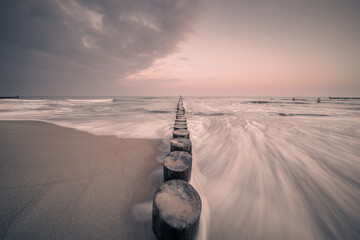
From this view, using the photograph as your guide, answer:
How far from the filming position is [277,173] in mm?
2623

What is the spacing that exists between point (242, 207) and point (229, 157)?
1.49m

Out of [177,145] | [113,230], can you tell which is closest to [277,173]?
[177,145]

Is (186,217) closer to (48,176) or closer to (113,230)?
(113,230)

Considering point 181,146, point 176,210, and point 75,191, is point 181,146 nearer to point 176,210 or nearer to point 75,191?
point 176,210

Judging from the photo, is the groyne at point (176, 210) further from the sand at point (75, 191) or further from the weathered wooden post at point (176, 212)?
the sand at point (75, 191)

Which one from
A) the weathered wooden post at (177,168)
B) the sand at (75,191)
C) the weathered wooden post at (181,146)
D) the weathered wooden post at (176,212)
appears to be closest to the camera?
the weathered wooden post at (176,212)

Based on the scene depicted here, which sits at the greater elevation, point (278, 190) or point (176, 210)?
point (176, 210)

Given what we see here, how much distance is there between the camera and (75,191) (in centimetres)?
189

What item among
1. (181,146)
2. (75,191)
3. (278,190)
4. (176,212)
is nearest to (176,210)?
(176,212)

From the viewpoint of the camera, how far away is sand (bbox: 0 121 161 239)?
139cm

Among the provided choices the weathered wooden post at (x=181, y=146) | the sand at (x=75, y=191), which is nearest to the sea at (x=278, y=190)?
the weathered wooden post at (x=181, y=146)

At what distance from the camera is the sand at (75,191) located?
1.39 metres

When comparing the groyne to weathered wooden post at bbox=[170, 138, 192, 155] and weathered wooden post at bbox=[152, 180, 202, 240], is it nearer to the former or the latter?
weathered wooden post at bbox=[152, 180, 202, 240]

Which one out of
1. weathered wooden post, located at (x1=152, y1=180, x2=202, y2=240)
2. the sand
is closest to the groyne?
weathered wooden post, located at (x1=152, y1=180, x2=202, y2=240)
